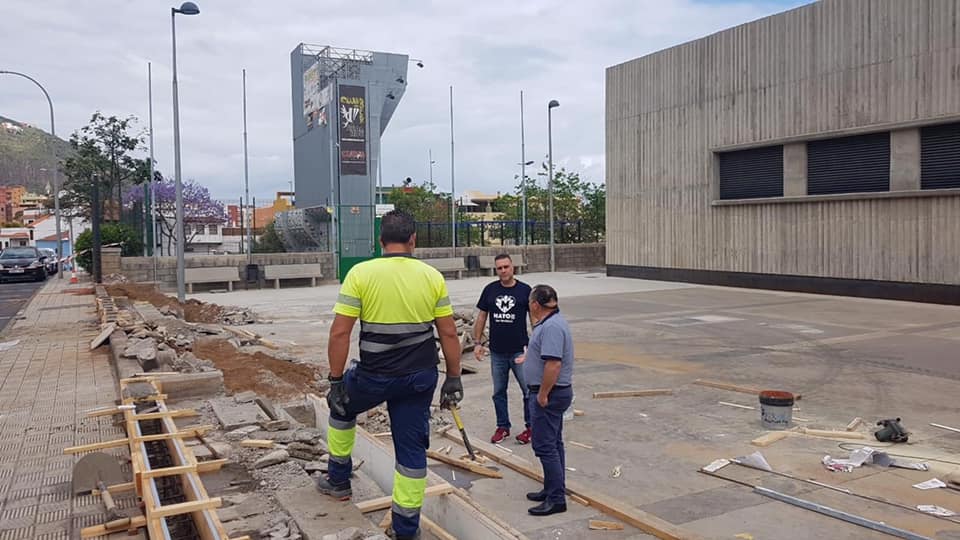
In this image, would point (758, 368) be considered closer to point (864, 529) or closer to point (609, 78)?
point (864, 529)

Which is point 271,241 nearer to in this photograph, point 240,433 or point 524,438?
point 524,438

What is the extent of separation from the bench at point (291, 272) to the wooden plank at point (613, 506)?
77.4 ft

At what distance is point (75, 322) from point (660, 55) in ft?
71.8

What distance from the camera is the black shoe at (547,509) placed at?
553cm

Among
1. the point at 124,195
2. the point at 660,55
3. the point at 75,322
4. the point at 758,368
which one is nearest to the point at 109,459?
the point at 758,368

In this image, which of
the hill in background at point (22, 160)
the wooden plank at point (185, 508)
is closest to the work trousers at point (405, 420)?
the wooden plank at point (185, 508)

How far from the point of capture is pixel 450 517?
512 centimetres

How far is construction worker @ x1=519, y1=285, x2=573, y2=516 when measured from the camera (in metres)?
5.51

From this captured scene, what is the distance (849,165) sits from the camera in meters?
A: 21.8

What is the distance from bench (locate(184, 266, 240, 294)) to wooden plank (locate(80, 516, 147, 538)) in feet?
78.0

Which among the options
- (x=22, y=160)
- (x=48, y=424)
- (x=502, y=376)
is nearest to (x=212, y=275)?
(x=48, y=424)

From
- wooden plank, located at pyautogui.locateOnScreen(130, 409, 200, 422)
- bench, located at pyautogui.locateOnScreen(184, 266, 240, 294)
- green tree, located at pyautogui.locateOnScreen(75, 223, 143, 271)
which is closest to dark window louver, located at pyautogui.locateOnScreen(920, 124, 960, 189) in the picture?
wooden plank, located at pyautogui.locateOnScreen(130, 409, 200, 422)

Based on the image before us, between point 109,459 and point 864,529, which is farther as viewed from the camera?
point 109,459

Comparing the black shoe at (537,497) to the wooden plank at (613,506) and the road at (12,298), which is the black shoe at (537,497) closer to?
the wooden plank at (613,506)
